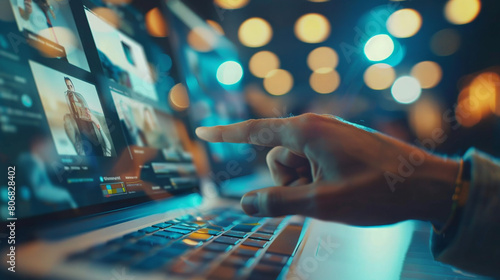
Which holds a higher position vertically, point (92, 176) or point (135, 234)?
point (92, 176)

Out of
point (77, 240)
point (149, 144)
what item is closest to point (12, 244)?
point (77, 240)

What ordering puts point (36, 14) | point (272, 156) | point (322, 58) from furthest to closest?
point (322, 58), point (272, 156), point (36, 14)

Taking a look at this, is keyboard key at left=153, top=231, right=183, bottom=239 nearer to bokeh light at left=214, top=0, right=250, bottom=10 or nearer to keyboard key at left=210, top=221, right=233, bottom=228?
keyboard key at left=210, top=221, right=233, bottom=228

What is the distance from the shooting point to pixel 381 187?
351mm

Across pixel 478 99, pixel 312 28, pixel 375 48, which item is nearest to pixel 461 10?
pixel 478 99

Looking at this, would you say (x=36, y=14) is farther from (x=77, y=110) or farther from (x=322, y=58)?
(x=322, y=58)

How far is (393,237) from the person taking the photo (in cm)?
57

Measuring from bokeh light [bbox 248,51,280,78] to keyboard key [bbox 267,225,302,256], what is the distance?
108cm

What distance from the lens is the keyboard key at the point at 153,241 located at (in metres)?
0.37

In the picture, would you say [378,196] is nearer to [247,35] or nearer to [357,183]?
[357,183]

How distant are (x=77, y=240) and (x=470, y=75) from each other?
2.40 metres

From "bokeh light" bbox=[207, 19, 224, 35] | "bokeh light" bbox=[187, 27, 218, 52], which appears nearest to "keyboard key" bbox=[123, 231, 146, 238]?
"bokeh light" bbox=[187, 27, 218, 52]

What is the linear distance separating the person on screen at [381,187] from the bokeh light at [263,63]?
3.68ft

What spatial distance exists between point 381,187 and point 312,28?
135 cm
